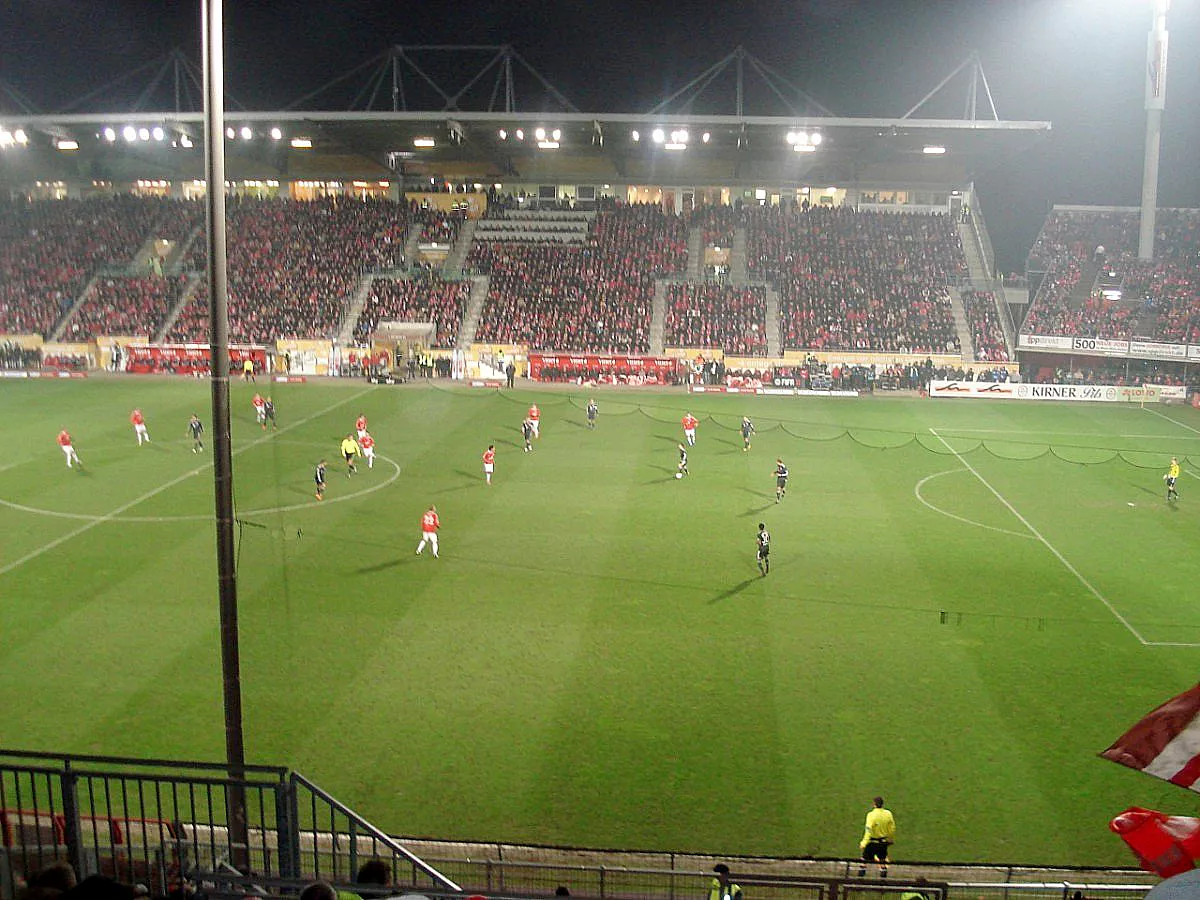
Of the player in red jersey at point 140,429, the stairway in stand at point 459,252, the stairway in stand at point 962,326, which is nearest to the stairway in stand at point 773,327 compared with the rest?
the stairway in stand at point 962,326

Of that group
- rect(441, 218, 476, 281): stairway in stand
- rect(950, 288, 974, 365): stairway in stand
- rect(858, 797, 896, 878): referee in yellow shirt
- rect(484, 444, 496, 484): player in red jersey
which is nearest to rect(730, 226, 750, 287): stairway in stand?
rect(950, 288, 974, 365): stairway in stand

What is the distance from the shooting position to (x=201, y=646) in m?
16.8

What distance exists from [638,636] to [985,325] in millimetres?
41422

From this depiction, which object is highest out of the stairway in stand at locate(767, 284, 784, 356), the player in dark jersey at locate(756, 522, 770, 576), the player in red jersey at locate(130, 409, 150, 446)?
the stairway in stand at locate(767, 284, 784, 356)

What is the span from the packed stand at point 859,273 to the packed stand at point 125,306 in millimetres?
32775

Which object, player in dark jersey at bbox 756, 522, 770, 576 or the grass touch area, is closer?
the grass touch area

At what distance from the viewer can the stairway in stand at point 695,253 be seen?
193ft

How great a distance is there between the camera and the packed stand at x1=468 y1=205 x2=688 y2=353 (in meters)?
53.5

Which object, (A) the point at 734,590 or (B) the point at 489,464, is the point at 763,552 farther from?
(B) the point at 489,464

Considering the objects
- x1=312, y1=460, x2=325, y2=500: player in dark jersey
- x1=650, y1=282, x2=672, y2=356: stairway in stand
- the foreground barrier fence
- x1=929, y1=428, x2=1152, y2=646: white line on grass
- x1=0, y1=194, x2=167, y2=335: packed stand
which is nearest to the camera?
the foreground barrier fence

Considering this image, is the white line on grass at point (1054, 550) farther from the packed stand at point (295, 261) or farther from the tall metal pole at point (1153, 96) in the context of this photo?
the packed stand at point (295, 261)

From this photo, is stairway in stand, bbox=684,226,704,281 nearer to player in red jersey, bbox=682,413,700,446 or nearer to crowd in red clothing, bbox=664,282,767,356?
crowd in red clothing, bbox=664,282,767,356

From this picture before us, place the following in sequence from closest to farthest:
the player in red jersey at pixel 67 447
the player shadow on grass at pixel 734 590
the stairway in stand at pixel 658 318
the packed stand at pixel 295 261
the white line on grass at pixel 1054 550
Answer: the white line on grass at pixel 1054 550
the player shadow on grass at pixel 734 590
the player in red jersey at pixel 67 447
the stairway in stand at pixel 658 318
the packed stand at pixel 295 261

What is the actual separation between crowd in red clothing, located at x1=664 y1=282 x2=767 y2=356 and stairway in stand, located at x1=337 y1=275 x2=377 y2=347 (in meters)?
16.7
